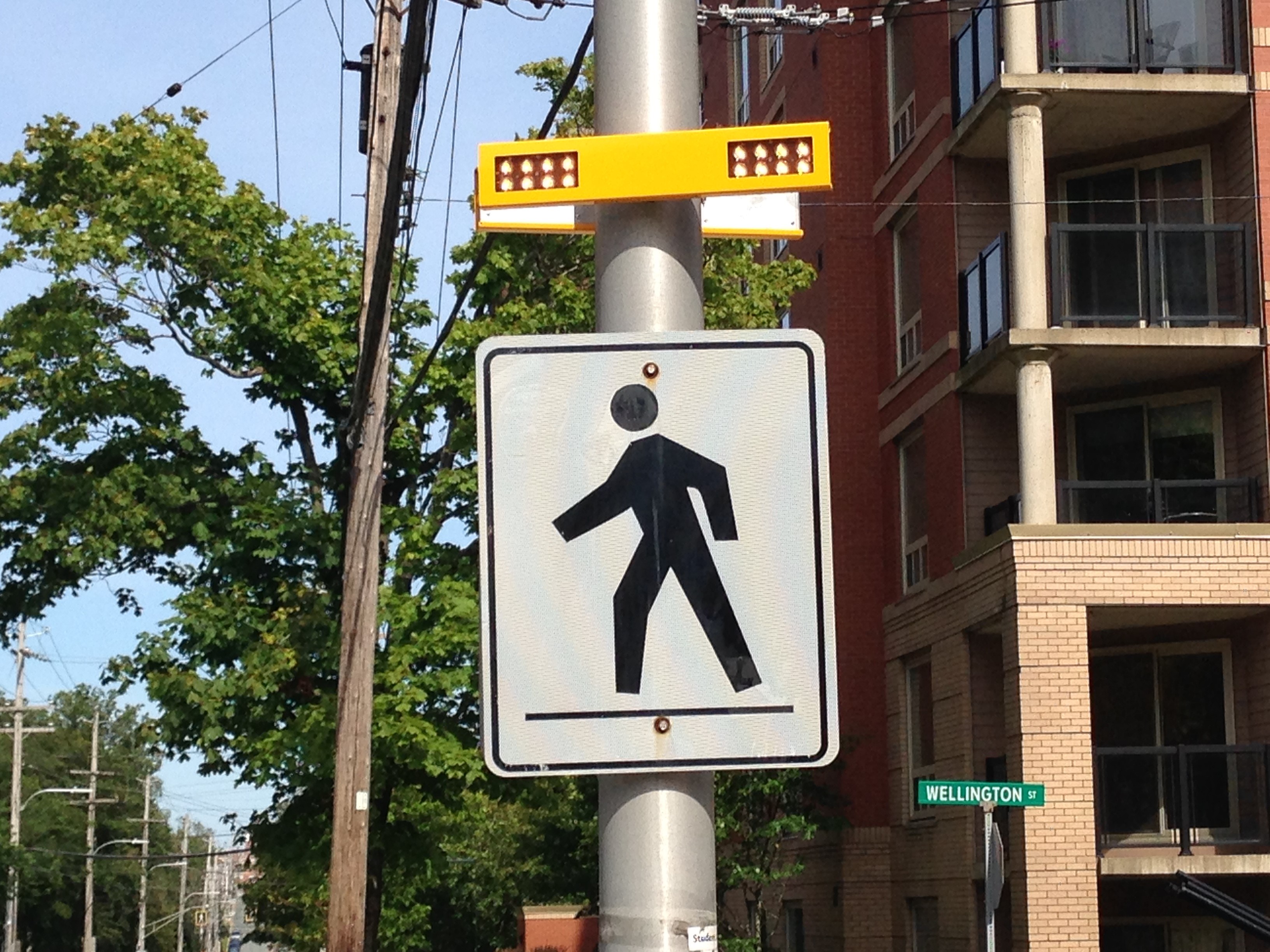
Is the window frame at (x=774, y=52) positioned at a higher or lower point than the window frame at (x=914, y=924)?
higher

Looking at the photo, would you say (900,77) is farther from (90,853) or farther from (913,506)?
(90,853)

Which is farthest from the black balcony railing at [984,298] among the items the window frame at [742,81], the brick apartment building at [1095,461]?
the window frame at [742,81]

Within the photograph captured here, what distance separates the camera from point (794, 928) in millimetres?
33062

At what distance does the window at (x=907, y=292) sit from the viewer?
2716 centimetres

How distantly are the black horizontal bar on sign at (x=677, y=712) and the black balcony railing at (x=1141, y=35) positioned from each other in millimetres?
19944

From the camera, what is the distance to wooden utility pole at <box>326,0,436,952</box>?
18.8 m

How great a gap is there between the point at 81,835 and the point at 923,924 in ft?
246

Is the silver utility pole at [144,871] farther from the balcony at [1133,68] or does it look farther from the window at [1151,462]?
the balcony at [1133,68]

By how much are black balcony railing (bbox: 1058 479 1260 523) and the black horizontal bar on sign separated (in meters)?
19.1

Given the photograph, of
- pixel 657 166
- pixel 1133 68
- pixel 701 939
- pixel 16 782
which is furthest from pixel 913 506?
pixel 16 782

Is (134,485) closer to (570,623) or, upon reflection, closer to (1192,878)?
(1192,878)

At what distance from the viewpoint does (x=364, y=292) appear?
65.9ft

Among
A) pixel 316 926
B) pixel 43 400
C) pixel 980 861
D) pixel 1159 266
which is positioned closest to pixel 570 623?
pixel 980 861

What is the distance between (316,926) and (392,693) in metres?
9.05
